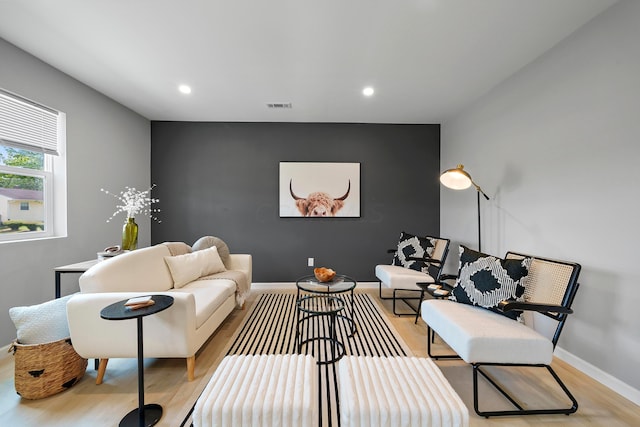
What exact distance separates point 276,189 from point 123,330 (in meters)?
2.71

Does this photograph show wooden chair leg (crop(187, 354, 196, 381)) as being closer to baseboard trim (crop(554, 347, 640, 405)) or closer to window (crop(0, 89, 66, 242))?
window (crop(0, 89, 66, 242))

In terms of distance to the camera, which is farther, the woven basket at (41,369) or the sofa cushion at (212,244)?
the sofa cushion at (212,244)

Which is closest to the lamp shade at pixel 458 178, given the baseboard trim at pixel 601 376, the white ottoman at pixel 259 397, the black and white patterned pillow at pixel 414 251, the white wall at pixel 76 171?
the black and white patterned pillow at pixel 414 251

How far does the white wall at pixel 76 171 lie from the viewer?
7.31ft

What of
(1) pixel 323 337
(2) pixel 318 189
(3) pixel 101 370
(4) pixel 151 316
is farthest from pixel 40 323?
(2) pixel 318 189

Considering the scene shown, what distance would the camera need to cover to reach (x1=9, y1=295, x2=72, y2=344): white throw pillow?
1.75 meters

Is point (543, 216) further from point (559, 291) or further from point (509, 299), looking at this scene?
point (509, 299)

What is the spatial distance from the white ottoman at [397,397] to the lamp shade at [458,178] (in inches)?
78.3

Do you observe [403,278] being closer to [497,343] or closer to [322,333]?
[322,333]

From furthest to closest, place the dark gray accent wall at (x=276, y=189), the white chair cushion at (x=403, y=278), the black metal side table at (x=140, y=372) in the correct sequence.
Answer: the dark gray accent wall at (x=276, y=189) → the white chair cushion at (x=403, y=278) → the black metal side table at (x=140, y=372)

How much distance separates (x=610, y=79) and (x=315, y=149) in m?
3.12

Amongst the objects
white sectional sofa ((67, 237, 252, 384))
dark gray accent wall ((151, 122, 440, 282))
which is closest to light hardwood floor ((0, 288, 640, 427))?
white sectional sofa ((67, 237, 252, 384))

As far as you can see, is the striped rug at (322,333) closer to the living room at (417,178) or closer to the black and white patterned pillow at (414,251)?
the black and white patterned pillow at (414,251)

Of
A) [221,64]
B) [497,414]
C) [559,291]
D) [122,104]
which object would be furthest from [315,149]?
[497,414]
